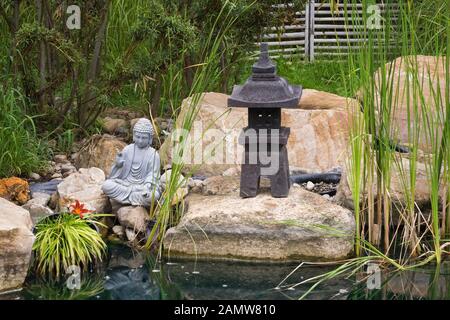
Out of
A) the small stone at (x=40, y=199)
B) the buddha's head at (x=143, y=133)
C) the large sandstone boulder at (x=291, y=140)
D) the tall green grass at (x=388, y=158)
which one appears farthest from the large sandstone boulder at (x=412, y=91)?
the small stone at (x=40, y=199)

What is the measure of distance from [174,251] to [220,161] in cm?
163

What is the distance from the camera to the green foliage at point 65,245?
5.73m

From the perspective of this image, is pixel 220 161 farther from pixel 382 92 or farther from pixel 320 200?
pixel 382 92

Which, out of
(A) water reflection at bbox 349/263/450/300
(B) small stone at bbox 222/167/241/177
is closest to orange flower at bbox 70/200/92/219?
(B) small stone at bbox 222/167/241/177

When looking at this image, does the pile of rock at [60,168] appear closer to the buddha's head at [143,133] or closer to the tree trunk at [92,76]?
the tree trunk at [92,76]

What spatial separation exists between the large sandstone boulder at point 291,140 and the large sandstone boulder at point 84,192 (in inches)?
32.1

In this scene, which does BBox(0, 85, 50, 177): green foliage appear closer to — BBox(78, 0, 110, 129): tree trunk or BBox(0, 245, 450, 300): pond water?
BBox(78, 0, 110, 129): tree trunk

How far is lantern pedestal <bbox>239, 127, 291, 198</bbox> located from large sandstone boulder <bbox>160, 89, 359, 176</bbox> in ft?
4.08

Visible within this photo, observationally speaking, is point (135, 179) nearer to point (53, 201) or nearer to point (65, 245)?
point (53, 201)

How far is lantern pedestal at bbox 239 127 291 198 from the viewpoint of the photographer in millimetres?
6184

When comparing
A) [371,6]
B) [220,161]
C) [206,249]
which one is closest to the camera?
[371,6]

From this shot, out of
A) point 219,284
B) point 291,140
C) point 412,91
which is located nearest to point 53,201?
point 219,284

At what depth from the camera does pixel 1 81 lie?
8.30 m

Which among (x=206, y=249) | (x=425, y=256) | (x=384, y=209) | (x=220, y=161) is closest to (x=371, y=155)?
(x=384, y=209)
